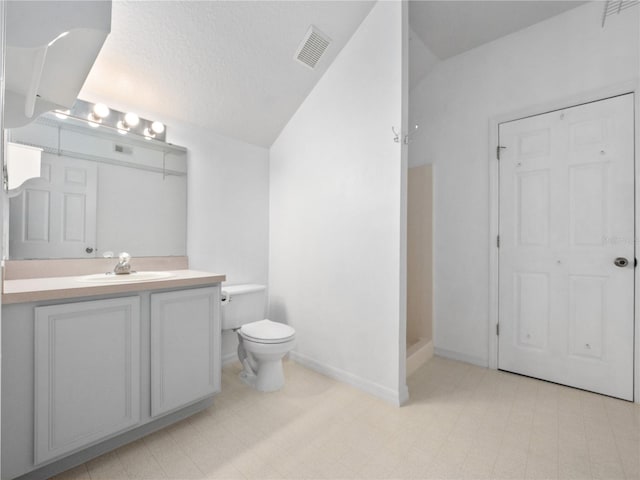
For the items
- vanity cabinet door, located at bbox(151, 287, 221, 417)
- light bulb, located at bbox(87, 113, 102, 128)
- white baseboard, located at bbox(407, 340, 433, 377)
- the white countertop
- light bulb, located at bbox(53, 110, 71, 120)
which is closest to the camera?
the white countertop

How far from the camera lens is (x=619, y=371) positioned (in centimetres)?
211

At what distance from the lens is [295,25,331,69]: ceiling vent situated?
2.26 meters

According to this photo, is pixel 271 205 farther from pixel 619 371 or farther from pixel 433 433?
pixel 619 371

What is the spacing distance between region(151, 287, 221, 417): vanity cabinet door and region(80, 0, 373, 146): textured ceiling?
142cm

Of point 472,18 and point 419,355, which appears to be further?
point 419,355

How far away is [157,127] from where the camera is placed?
90.5 inches

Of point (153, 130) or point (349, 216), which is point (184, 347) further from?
point (153, 130)

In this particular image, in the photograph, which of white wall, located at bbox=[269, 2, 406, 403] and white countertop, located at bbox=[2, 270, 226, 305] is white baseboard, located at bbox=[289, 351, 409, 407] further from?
white countertop, located at bbox=[2, 270, 226, 305]

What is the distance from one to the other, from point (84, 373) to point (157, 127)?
168cm

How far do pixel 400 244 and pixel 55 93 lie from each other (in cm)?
212

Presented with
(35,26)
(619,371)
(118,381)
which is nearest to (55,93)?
(35,26)

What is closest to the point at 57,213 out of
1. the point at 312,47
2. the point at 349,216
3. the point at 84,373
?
the point at 84,373

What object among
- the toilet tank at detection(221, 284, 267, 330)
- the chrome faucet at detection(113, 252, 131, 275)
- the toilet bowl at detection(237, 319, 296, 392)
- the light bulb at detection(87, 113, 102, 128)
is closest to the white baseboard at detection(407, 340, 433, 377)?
the toilet bowl at detection(237, 319, 296, 392)

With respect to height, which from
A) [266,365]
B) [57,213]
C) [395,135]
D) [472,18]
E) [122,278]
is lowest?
[266,365]
